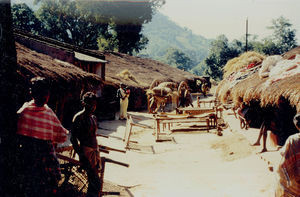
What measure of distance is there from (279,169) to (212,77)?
54.3 metres

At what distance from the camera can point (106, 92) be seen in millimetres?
17719

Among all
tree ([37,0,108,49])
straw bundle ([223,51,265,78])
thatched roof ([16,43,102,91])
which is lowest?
thatched roof ([16,43,102,91])

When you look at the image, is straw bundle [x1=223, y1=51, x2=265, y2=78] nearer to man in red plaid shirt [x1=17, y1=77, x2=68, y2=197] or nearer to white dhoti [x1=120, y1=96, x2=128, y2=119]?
white dhoti [x1=120, y1=96, x2=128, y2=119]

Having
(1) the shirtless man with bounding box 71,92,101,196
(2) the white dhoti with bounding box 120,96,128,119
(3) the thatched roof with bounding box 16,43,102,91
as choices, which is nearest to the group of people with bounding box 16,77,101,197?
(1) the shirtless man with bounding box 71,92,101,196

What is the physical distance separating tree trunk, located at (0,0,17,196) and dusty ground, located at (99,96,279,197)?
2.39 metres

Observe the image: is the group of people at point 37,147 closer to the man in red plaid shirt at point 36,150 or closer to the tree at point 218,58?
the man in red plaid shirt at point 36,150

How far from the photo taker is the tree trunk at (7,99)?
2.73m

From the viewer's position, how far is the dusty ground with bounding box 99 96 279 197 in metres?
5.82

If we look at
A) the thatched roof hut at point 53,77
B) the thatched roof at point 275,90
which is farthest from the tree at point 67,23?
the thatched roof at point 275,90

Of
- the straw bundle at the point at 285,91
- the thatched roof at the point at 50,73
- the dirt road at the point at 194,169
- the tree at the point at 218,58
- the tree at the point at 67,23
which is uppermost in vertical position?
the tree at the point at 67,23

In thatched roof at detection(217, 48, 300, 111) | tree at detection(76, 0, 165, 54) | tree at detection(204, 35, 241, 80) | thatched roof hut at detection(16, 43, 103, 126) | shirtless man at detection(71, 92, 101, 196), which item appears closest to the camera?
shirtless man at detection(71, 92, 101, 196)

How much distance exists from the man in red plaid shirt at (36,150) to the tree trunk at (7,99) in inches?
3.5

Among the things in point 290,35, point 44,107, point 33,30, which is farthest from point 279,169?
point 290,35

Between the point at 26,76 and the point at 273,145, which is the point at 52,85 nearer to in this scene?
the point at 26,76
